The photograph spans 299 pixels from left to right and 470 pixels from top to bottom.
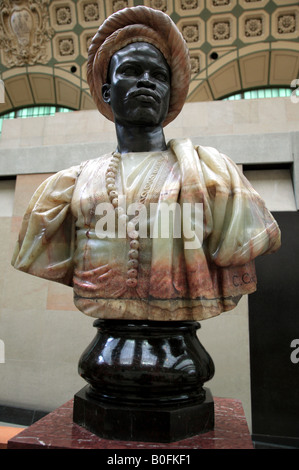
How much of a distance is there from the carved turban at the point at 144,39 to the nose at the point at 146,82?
0.22m

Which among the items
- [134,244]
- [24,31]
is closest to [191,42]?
[24,31]

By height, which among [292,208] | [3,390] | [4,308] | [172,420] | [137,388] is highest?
[292,208]

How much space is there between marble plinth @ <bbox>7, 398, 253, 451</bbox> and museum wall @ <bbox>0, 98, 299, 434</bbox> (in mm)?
1833

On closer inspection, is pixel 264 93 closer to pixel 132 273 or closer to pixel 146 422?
pixel 132 273

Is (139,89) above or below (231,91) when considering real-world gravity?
below

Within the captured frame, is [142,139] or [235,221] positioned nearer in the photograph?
[235,221]

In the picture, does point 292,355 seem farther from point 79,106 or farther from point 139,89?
point 79,106

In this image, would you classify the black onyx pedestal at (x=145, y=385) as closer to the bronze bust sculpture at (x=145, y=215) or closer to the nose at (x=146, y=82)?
the bronze bust sculpture at (x=145, y=215)

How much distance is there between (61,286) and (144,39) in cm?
278

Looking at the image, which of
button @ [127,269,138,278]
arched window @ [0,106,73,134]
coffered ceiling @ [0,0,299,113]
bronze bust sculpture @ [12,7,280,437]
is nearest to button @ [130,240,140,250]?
bronze bust sculpture @ [12,7,280,437]

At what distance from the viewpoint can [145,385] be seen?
160 cm

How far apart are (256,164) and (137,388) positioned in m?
3.05

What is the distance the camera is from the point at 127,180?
1881mm
